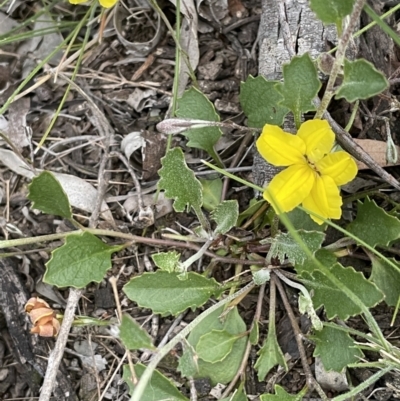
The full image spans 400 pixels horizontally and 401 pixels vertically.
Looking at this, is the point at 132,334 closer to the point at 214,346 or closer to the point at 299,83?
the point at 214,346

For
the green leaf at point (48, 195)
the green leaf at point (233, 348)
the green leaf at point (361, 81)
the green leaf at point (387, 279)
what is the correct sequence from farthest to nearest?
1. the green leaf at point (233, 348)
2. the green leaf at point (387, 279)
3. the green leaf at point (48, 195)
4. the green leaf at point (361, 81)

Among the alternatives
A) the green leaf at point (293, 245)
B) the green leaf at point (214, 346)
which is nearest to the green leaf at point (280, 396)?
the green leaf at point (214, 346)

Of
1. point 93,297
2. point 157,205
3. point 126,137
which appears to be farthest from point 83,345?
point 126,137

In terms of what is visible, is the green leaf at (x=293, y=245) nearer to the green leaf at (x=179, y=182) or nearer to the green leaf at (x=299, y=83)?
the green leaf at (x=179, y=182)

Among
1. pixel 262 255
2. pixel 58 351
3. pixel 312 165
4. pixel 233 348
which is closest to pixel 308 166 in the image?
pixel 312 165

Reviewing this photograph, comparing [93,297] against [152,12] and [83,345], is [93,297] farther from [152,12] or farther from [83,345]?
[152,12]

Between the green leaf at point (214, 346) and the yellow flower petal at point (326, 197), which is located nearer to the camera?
the yellow flower petal at point (326, 197)
